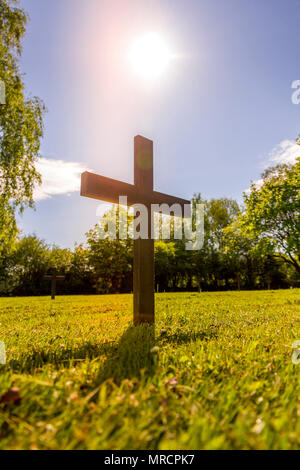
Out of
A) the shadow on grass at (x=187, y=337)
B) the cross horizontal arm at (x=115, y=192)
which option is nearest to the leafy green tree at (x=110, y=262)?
the cross horizontal arm at (x=115, y=192)

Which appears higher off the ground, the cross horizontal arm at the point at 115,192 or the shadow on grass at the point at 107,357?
the cross horizontal arm at the point at 115,192

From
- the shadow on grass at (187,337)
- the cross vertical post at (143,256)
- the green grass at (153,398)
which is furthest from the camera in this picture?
the cross vertical post at (143,256)

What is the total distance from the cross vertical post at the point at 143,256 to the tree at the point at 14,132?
26.5ft

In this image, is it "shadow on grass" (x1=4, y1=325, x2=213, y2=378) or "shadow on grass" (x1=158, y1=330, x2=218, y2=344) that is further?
"shadow on grass" (x1=158, y1=330, x2=218, y2=344)

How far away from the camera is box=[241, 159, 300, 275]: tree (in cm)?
1288

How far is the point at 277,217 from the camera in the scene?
13.8 m

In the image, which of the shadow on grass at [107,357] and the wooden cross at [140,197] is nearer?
the shadow on grass at [107,357]

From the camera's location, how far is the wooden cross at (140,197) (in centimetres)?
420

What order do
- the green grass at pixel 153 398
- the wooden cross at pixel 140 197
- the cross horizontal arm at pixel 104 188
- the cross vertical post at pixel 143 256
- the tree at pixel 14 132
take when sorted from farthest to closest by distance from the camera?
the tree at pixel 14 132 < the cross vertical post at pixel 143 256 < the wooden cross at pixel 140 197 < the cross horizontal arm at pixel 104 188 < the green grass at pixel 153 398

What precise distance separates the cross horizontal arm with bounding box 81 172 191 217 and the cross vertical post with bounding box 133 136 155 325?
0.11 m

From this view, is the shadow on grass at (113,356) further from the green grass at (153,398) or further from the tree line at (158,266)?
the tree line at (158,266)

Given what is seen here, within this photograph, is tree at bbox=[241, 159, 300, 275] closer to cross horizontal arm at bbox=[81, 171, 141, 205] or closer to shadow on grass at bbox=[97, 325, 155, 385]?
cross horizontal arm at bbox=[81, 171, 141, 205]

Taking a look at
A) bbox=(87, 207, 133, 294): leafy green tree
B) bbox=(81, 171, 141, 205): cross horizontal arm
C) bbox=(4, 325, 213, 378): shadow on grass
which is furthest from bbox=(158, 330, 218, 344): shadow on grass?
bbox=(87, 207, 133, 294): leafy green tree
